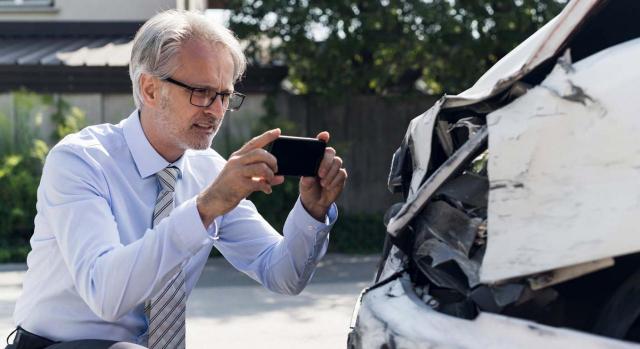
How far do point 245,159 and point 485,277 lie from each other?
2.60ft

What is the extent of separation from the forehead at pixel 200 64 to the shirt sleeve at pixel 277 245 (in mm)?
522

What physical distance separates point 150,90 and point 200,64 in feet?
0.67

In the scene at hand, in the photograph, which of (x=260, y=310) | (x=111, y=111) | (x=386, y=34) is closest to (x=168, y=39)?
(x=260, y=310)

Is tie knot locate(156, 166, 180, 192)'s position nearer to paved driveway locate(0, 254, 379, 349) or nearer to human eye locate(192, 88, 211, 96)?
human eye locate(192, 88, 211, 96)

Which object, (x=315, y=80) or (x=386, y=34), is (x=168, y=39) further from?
(x=315, y=80)

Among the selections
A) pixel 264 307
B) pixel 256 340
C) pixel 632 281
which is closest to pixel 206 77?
pixel 632 281

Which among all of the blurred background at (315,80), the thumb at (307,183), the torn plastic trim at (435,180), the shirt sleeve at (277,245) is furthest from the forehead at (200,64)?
the blurred background at (315,80)

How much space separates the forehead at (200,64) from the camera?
122 inches

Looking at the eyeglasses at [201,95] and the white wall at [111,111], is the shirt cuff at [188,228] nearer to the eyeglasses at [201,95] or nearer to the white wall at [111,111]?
the eyeglasses at [201,95]

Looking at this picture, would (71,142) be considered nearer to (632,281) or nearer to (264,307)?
(632,281)

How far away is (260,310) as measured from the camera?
834 cm

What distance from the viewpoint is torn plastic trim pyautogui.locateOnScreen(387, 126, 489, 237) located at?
247cm

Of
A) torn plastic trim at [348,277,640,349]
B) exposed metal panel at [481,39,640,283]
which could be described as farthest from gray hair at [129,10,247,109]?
exposed metal panel at [481,39,640,283]

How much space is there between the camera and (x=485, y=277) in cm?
229
